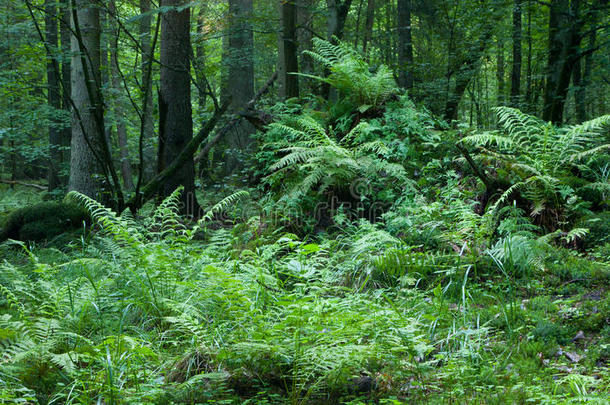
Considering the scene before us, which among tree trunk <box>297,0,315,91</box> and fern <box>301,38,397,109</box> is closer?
fern <box>301,38,397,109</box>

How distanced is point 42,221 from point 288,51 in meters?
5.51

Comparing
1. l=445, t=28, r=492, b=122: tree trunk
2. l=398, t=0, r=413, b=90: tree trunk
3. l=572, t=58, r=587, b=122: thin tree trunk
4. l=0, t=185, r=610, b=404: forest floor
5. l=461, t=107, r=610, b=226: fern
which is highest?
l=398, t=0, r=413, b=90: tree trunk

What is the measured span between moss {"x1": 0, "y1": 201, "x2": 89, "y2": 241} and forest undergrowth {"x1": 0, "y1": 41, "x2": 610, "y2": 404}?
57 mm

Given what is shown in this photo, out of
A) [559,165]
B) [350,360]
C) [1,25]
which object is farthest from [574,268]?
[1,25]

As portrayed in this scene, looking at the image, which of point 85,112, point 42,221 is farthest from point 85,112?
point 42,221

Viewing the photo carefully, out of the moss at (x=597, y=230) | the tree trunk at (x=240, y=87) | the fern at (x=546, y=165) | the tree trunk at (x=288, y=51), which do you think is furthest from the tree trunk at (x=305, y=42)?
the moss at (x=597, y=230)

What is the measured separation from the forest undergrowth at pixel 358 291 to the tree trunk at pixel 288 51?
82.9 inches

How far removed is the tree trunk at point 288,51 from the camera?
921 cm

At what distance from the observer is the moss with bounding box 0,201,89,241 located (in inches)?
302

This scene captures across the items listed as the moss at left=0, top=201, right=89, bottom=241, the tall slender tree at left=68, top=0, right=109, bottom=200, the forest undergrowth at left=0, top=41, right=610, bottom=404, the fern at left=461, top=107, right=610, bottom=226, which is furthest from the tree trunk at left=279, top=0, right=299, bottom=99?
the fern at left=461, top=107, right=610, bottom=226

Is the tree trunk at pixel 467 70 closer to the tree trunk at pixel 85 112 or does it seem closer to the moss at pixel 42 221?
the tree trunk at pixel 85 112

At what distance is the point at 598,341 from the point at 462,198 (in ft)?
9.94

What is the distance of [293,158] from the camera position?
6.50 metres

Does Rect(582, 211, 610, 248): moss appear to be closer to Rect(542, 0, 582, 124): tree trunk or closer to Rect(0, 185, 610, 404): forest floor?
Rect(0, 185, 610, 404): forest floor
